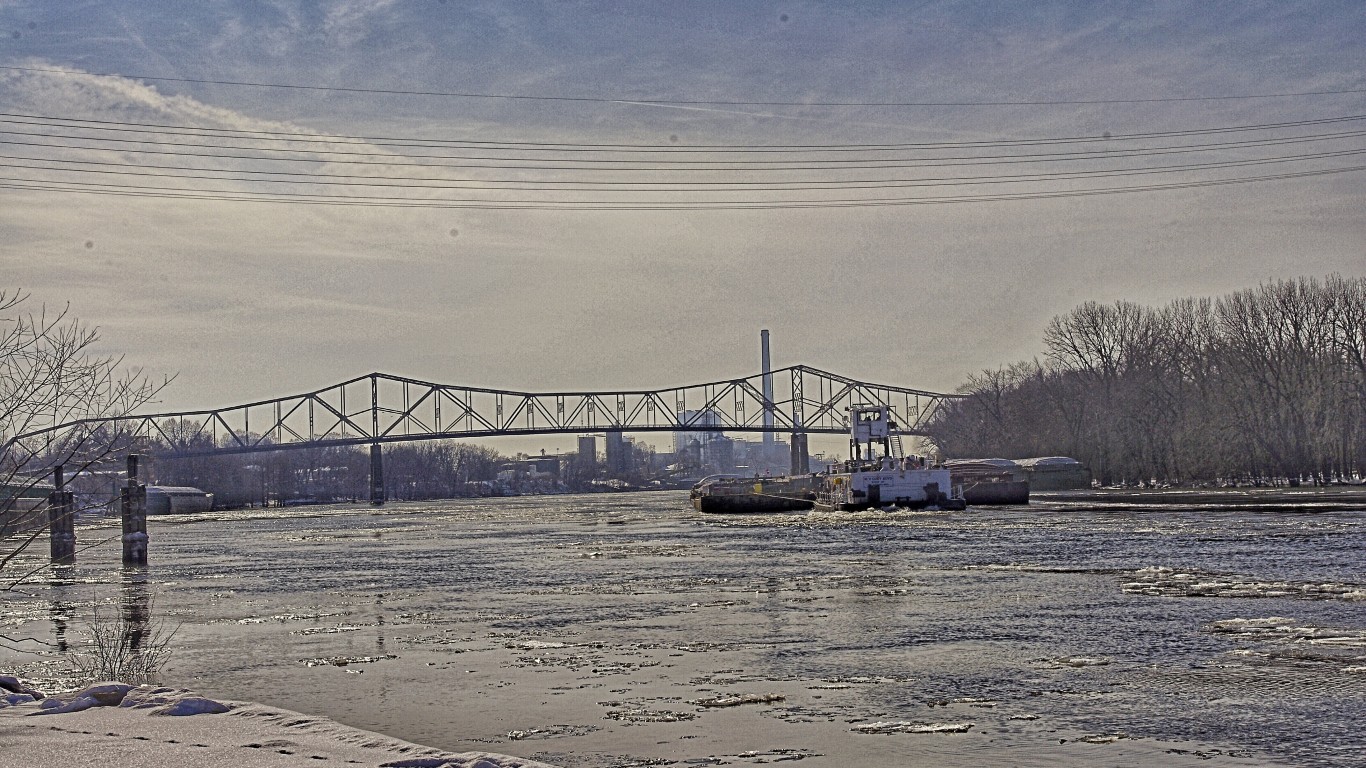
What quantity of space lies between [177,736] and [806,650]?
8.33m

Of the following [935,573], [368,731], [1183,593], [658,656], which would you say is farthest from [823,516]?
[368,731]

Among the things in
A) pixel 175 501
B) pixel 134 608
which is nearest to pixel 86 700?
pixel 134 608

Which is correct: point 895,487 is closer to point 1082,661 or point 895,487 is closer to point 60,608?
point 60,608

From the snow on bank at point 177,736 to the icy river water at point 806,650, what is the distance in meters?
1.16

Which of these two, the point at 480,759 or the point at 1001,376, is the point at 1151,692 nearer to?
the point at 480,759

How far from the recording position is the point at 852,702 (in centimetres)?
1343

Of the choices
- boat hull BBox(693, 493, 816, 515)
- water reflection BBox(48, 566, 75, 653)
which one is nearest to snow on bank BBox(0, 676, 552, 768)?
water reflection BBox(48, 566, 75, 653)

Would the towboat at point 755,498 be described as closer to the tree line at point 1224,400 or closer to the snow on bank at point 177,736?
the tree line at point 1224,400

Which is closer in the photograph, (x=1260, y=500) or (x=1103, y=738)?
(x=1103, y=738)

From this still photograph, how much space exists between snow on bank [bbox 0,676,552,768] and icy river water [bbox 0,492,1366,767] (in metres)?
1.16

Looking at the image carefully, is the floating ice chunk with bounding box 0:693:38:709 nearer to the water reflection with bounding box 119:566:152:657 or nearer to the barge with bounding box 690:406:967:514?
the water reflection with bounding box 119:566:152:657

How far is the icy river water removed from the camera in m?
11.8

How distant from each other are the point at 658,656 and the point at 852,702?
4.12 meters

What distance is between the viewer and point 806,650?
56.4 ft
